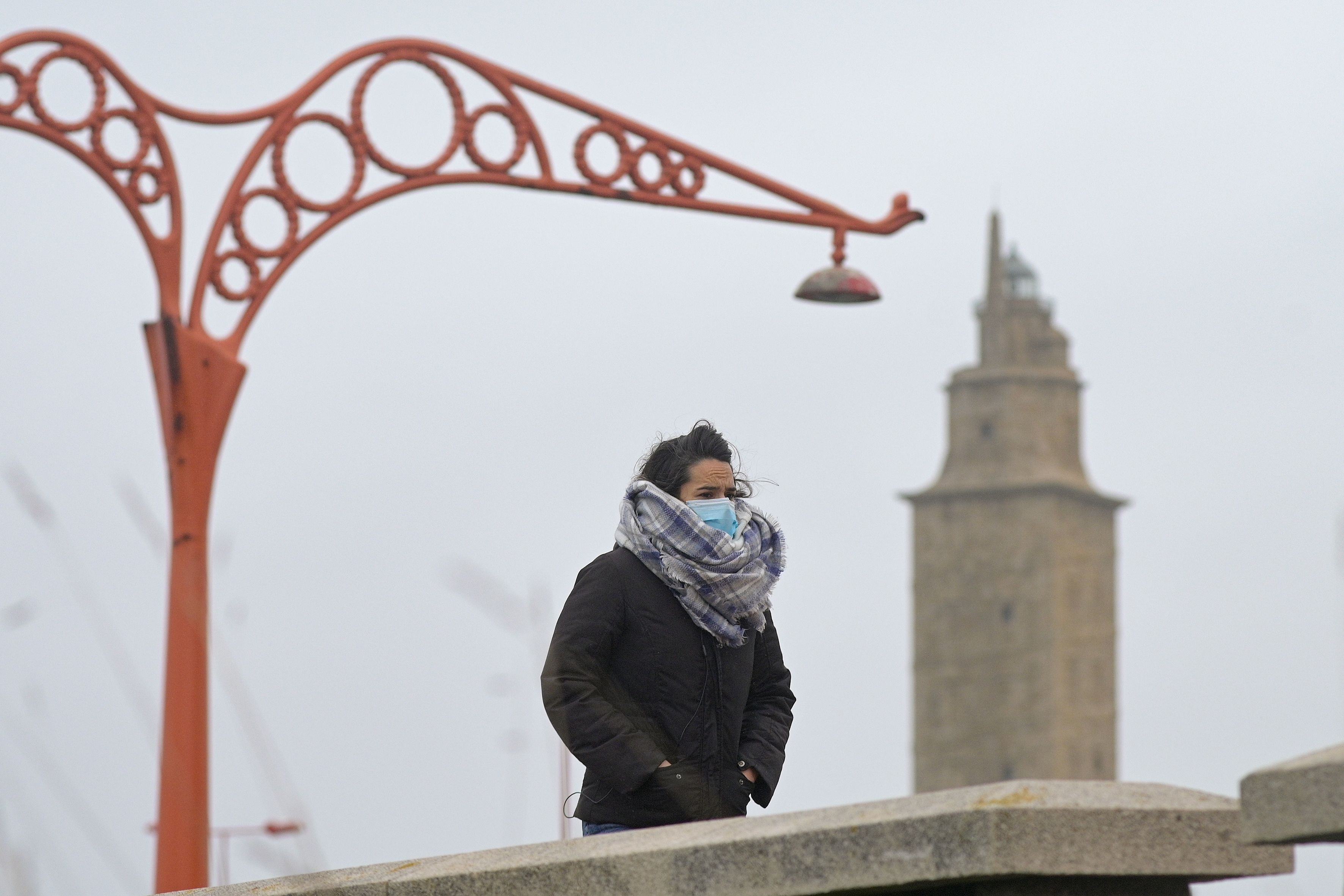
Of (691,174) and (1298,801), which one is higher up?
(691,174)

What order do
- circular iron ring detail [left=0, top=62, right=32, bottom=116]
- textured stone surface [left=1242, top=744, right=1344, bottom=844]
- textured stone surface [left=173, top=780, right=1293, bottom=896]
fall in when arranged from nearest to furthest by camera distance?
textured stone surface [left=1242, top=744, right=1344, bottom=844] < textured stone surface [left=173, top=780, right=1293, bottom=896] < circular iron ring detail [left=0, top=62, right=32, bottom=116]

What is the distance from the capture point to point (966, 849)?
3.25 m

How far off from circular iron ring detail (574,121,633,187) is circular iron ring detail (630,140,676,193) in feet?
0.15

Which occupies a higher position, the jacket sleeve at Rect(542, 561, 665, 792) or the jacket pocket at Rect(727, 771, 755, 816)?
the jacket sleeve at Rect(542, 561, 665, 792)

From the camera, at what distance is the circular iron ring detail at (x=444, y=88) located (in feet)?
30.6

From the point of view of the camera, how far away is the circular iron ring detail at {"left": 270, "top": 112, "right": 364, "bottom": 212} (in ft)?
29.6

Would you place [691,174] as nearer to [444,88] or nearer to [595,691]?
[444,88]

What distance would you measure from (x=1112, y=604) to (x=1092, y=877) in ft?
233

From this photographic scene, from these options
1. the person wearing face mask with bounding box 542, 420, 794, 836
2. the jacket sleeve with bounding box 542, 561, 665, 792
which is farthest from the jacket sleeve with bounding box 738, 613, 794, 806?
the jacket sleeve with bounding box 542, 561, 665, 792

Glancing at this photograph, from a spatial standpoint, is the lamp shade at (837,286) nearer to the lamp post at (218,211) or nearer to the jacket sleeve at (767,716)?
the lamp post at (218,211)

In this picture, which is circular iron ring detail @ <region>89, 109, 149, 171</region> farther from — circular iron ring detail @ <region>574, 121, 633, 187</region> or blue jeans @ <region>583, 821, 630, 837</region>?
blue jeans @ <region>583, 821, 630, 837</region>

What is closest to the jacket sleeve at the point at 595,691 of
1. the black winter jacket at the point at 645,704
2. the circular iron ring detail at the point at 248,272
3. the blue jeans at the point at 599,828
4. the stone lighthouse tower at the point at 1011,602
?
the black winter jacket at the point at 645,704

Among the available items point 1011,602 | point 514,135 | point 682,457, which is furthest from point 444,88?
point 1011,602

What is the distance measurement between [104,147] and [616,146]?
189 centimetres
